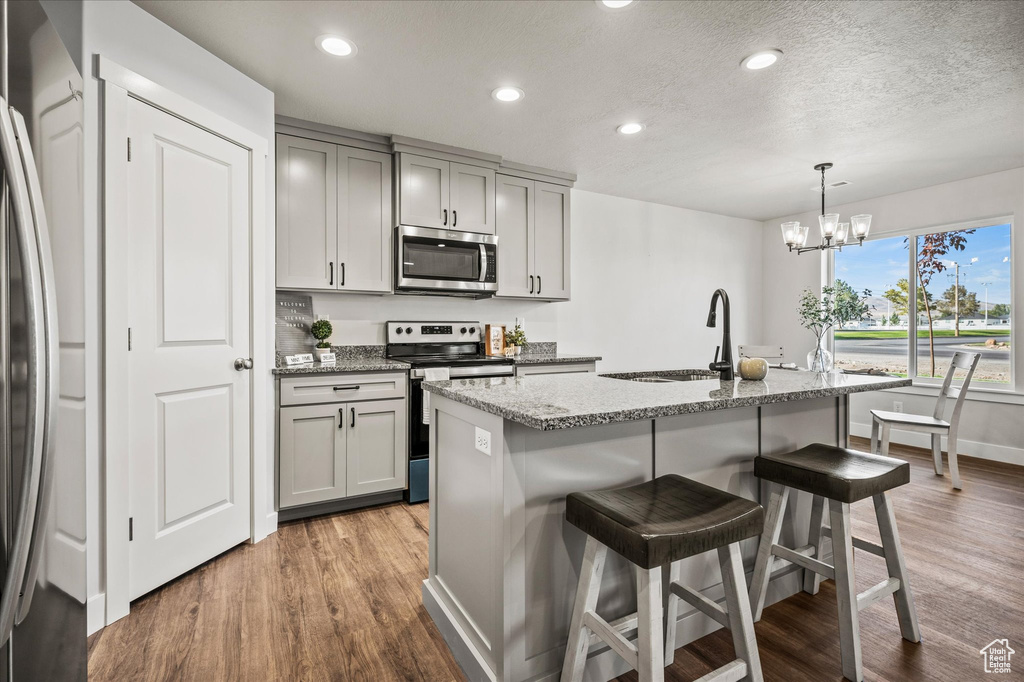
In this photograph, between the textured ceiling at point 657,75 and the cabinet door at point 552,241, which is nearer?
the textured ceiling at point 657,75

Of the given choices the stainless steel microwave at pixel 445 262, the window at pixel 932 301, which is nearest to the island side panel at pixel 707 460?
the stainless steel microwave at pixel 445 262

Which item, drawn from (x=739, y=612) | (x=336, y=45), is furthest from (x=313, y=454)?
(x=739, y=612)

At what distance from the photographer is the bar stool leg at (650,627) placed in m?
1.14

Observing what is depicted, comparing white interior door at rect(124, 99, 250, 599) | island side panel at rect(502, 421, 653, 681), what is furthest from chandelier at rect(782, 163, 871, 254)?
white interior door at rect(124, 99, 250, 599)

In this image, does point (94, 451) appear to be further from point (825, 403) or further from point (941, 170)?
point (941, 170)

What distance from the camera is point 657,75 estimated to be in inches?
99.0

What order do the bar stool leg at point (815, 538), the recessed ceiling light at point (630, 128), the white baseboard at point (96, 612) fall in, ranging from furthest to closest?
the recessed ceiling light at point (630, 128), the bar stool leg at point (815, 538), the white baseboard at point (96, 612)

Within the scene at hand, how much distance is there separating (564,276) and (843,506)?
286 centimetres

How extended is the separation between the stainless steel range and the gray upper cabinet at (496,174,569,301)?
0.51m

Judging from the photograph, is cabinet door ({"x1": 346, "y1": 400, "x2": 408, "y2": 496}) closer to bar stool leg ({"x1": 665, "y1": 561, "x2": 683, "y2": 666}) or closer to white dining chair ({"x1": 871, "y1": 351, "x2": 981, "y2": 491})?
bar stool leg ({"x1": 665, "y1": 561, "x2": 683, "y2": 666})

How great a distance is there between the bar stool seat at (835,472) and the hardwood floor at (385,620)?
57 centimetres

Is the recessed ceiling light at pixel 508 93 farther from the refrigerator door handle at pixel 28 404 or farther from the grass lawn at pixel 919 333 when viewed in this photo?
the grass lawn at pixel 919 333

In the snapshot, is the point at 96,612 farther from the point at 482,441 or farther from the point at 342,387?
the point at 482,441

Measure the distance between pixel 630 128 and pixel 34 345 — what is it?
126 inches
